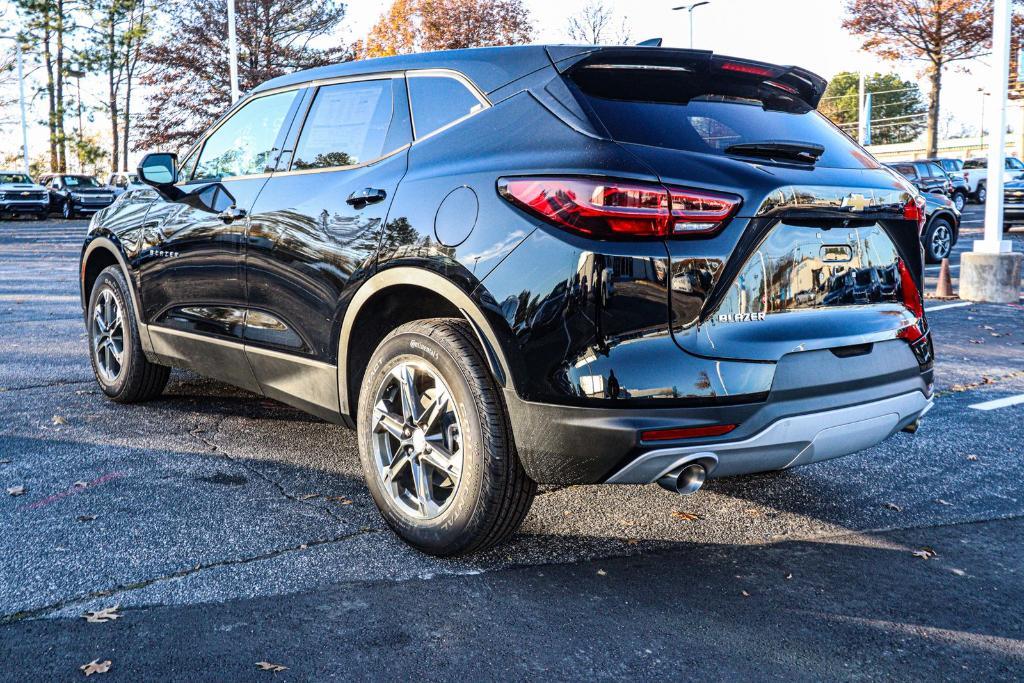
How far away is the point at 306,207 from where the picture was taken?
13.3ft

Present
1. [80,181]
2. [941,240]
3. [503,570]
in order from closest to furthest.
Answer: [503,570] < [941,240] < [80,181]

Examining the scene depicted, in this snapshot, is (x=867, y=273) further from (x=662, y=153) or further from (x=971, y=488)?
(x=971, y=488)

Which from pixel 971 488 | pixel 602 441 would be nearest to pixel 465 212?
pixel 602 441

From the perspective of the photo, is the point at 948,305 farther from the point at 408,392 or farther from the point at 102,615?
the point at 102,615

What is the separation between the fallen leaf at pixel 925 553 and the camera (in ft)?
11.8

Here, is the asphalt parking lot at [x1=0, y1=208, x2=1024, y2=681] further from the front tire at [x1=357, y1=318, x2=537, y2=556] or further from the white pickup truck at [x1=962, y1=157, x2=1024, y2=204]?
the white pickup truck at [x1=962, y1=157, x2=1024, y2=204]

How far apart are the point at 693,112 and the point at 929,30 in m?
39.0

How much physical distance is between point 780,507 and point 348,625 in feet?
6.54

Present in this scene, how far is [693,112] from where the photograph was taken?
324 centimetres

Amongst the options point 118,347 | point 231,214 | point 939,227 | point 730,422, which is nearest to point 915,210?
point 730,422

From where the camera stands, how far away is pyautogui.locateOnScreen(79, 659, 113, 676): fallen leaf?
267cm

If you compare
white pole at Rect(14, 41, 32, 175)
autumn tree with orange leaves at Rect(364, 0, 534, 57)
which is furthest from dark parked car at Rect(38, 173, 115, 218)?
autumn tree with orange leaves at Rect(364, 0, 534, 57)

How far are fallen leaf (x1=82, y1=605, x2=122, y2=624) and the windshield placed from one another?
38.3 m

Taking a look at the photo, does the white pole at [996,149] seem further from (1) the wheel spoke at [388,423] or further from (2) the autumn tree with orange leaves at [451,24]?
(2) the autumn tree with orange leaves at [451,24]
